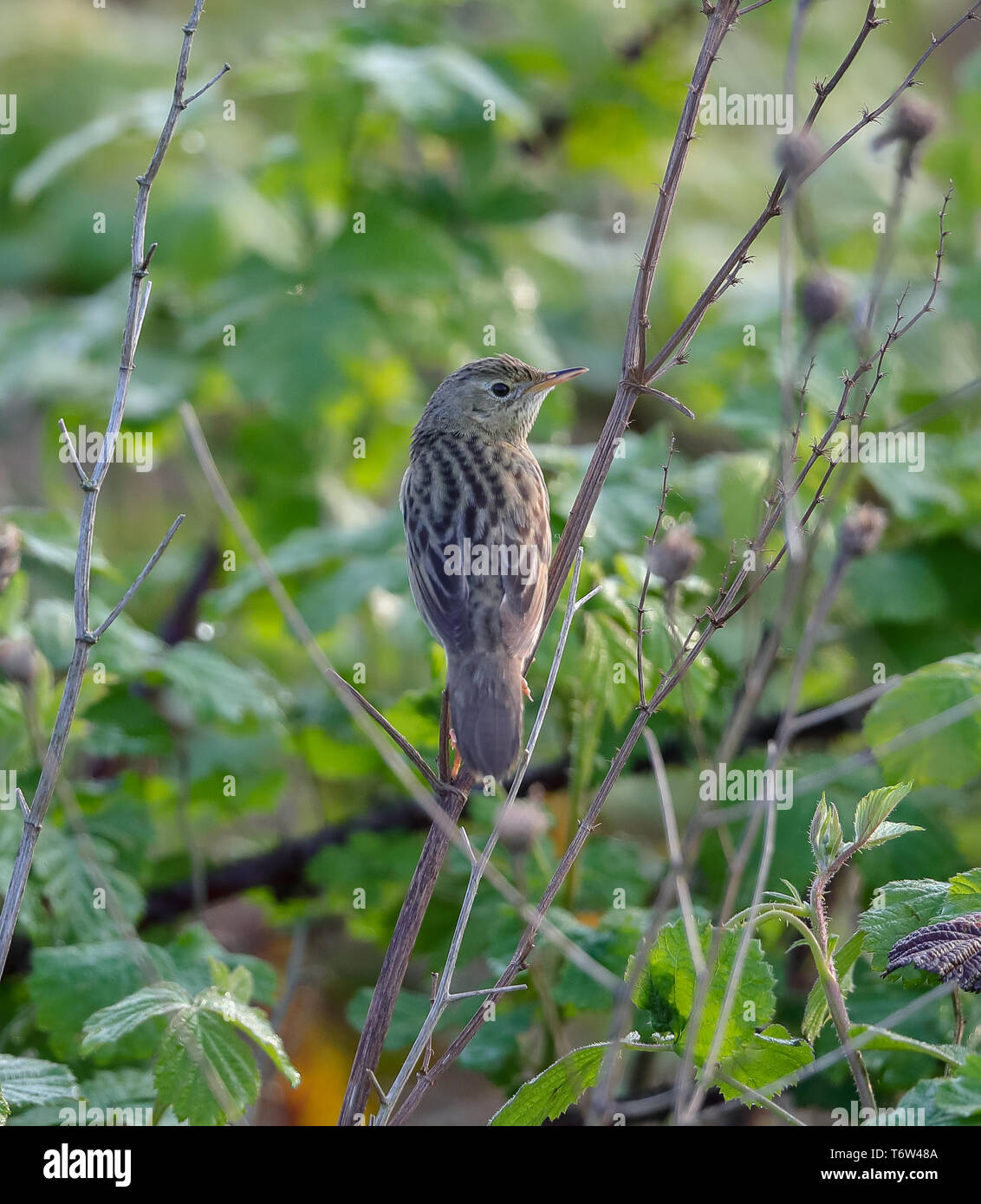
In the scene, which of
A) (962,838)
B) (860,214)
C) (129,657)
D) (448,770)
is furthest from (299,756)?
(860,214)

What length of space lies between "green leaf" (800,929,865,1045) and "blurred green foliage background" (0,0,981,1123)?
34 centimetres

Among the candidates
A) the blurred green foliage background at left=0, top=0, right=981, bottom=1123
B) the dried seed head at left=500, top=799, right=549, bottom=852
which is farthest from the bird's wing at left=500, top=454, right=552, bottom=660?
the dried seed head at left=500, top=799, right=549, bottom=852

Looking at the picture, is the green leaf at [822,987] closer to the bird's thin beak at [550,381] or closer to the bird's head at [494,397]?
the bird's thin beak at [550,381]

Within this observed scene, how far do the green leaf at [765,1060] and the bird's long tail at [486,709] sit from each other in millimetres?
743

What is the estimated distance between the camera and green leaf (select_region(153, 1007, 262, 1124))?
2479 mm

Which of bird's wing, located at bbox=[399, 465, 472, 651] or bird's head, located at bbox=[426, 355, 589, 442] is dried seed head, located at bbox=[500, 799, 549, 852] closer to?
bird's wing, located at bbox=[399, 465, 472, 651]

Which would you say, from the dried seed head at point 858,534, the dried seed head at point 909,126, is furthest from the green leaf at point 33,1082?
the dried seed head at point 909,126

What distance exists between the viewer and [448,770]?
2.61 m

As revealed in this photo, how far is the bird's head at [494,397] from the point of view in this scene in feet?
12.6

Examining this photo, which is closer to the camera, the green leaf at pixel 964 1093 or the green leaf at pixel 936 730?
the green leaf at pixel 964 1093

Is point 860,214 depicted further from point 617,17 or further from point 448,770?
point 448,770

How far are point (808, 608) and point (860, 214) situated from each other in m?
2.43

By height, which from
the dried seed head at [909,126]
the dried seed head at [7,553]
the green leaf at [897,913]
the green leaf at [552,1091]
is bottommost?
the green leaf at [552,1091]

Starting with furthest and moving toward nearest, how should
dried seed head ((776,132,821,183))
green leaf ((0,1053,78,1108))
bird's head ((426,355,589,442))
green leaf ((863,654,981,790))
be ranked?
bird's head ((426,355,589,442)) < green leaf ((863,654,981,790)) < green leaf ((0,1053,78,1108)) < dried seed head ((776,132,821,183))
